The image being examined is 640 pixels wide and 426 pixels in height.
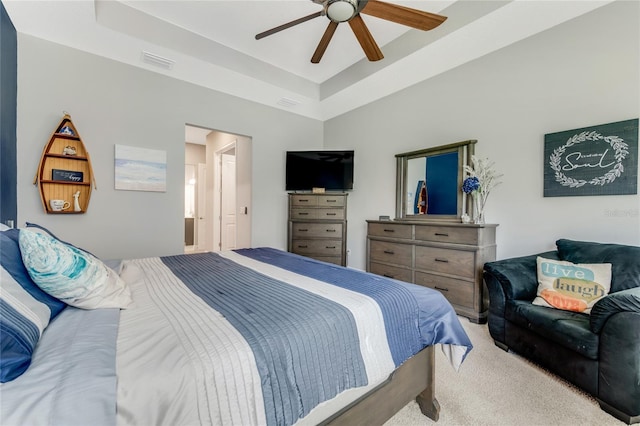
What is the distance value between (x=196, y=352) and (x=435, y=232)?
2.64 meters

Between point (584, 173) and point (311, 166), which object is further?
point (311, 166)

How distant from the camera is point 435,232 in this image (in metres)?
2.87

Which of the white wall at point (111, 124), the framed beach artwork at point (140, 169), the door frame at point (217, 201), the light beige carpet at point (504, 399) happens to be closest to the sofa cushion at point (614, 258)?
the light beige carpet at point (504, 399)

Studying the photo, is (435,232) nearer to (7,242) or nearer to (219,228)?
(7,242)

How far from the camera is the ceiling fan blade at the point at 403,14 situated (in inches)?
76.4

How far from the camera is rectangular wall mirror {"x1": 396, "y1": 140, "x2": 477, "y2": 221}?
3.02m

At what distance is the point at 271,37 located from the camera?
325 cm

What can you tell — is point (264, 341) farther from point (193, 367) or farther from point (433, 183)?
point (433, 183)

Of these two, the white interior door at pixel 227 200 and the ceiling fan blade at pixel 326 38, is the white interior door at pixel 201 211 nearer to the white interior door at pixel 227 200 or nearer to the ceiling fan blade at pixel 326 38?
the white interior door at pixel 227 200

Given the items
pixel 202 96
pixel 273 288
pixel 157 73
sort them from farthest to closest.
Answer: pixel 202 96 → pixel 157 73 → pixel 273 288

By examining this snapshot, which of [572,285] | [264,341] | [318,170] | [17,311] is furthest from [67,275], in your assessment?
[318,170]

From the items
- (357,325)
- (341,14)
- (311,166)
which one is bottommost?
(357,325)

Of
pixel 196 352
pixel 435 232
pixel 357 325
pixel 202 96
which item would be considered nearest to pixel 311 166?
pixel 202 96

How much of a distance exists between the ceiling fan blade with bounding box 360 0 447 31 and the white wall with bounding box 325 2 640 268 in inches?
48.4
